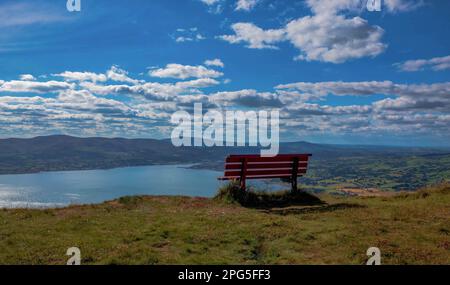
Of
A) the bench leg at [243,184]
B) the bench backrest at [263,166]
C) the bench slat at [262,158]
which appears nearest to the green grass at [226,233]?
the bench leg at [243,184]

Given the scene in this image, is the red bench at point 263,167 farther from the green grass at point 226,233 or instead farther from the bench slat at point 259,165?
the green grass at point 226,233

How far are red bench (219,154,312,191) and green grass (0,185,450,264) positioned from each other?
1811 mm

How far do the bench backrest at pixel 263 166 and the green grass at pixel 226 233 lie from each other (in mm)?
1908

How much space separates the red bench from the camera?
776 inches

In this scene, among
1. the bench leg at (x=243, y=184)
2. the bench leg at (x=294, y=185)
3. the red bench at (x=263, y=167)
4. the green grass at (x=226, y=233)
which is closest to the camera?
the green grass at (x=226, y=233)

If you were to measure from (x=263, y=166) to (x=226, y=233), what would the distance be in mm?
8460

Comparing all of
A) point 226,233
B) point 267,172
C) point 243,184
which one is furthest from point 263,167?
point 226,233

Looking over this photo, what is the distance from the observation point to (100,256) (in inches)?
384

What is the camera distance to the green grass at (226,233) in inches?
386

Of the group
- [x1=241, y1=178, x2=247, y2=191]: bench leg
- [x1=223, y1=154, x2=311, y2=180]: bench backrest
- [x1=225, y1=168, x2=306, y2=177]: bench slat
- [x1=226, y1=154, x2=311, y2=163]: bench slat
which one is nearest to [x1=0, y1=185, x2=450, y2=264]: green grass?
[x1=241, y1=178, x2=247, y2=191]: bench leg

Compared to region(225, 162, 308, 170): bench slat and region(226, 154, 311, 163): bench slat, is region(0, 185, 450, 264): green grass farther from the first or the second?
region(226, 154, 311, 163): bench slat

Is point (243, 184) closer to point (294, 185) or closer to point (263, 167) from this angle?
point (263, 167)

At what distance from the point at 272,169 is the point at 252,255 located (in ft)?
35.7

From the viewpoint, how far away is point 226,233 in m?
12.4
